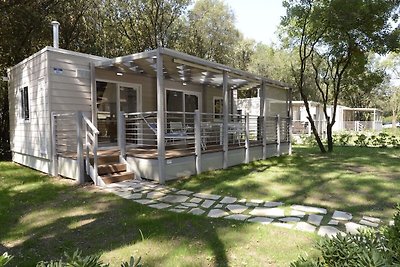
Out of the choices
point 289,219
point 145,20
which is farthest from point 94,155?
point 145,20

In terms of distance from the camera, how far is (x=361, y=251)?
1.50 meters

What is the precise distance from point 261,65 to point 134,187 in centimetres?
2256

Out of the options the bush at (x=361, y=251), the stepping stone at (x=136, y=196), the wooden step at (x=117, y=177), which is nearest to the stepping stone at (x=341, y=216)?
the bush at (x=361, y=251)

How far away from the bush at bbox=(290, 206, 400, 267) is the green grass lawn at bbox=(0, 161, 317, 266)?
3.91 feet

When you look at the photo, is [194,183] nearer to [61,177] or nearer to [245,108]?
[61,177]

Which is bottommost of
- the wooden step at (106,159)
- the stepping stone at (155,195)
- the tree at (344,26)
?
the stepping stone at (155,195)

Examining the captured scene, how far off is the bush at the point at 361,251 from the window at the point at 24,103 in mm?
8655

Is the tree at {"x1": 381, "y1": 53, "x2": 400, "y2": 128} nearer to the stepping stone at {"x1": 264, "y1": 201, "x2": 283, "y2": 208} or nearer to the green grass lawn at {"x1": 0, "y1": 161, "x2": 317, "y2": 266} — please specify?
the stepping stone at {"x1": 264, "y1": 201, "x2": 283, "y2": 208}

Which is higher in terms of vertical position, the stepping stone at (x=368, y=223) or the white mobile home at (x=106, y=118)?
the white mobile home at (x=106, y=118)

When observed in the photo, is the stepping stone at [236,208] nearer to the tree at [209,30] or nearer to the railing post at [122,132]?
the railing post at [122,132]

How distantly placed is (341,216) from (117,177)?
422cm

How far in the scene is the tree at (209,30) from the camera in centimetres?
1847

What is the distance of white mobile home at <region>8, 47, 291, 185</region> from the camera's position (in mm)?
6168

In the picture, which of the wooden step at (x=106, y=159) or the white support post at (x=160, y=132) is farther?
the wooden step at (x=106, y=159)
